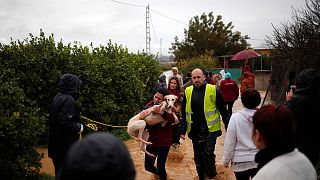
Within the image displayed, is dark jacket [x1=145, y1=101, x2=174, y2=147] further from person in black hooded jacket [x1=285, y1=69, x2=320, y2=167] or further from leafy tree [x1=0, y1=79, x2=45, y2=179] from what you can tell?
person in black hooded jacket [x1=285, y1=69, x2=320, y2=167]

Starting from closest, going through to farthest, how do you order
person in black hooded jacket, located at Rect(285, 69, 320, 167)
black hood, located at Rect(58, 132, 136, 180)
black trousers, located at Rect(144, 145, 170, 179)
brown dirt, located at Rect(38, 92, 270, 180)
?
black hood, located at Rect(58, 132, 136, 180)
person in black hooded jacket, located at Rect(285, 69, 320, 167)
black trousers, located at Rect(144, 145, 170, 179)
brown dirt, located at Rect(38, 92, 270, 180)

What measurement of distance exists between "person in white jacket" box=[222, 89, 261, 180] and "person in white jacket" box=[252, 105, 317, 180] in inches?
66.7

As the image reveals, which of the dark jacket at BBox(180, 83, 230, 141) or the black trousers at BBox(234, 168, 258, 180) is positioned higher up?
the dark jacket at BBox(180, 83, 230, 141)

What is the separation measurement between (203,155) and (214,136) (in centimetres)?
46

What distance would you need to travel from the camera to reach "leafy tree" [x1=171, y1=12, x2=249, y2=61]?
46.0 meters

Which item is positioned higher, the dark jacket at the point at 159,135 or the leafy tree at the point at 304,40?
the leafy tree at the point at 304,40

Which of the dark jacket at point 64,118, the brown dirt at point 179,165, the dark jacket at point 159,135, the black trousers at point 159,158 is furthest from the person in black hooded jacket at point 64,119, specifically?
the brown dirt at point 179,165

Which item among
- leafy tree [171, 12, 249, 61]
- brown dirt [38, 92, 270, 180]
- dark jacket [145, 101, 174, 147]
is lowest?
brown dirt [38, 92, 270, 180]

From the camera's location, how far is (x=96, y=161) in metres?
1.59

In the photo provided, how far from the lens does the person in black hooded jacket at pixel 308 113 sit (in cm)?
404

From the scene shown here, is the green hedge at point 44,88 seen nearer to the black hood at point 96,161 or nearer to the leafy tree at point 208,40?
the black hood at point 96,161

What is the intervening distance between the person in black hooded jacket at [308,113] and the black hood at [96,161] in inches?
118

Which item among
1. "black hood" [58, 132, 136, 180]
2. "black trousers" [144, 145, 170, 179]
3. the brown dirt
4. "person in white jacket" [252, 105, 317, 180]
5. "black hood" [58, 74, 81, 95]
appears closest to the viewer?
"black hood" [58, 132, 136, 180]

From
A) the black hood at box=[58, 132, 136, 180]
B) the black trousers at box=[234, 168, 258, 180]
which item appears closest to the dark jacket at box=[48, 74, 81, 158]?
the black trousers at box=[234, 168, 258, 180]
